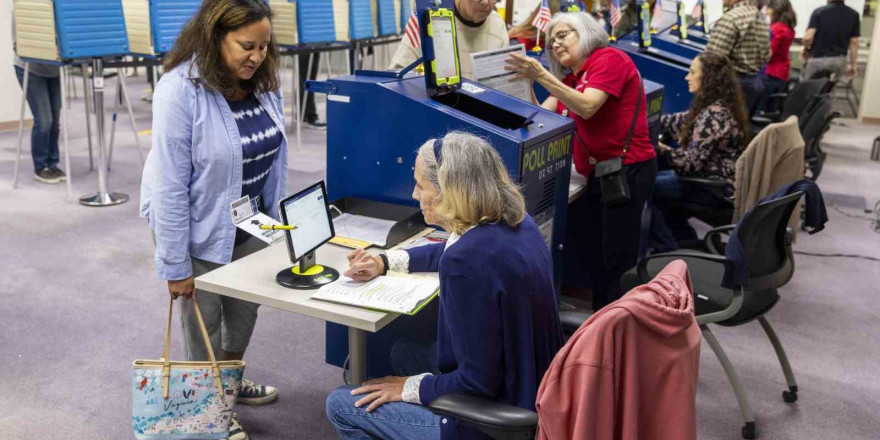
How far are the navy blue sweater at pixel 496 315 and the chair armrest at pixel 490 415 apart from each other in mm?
37

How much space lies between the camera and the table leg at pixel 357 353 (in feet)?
7.08

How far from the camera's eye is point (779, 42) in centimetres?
685

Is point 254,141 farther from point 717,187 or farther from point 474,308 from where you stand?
point 717,187

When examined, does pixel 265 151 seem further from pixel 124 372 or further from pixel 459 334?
pixel 124 372

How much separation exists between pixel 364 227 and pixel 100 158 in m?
3.15

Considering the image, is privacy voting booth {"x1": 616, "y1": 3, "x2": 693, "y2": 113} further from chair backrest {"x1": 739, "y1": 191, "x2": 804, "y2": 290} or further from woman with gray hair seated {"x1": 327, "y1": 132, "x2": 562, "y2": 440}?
woman with gray hair seated {"x1": 327, "y1": 132, "x2": 562, "y2": 440}

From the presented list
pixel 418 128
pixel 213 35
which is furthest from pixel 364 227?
pixel 213 35

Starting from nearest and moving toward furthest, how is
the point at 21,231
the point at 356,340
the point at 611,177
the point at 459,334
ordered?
the point at 459,334, the point at 356,340, the point at 611,177, the point at 21,231

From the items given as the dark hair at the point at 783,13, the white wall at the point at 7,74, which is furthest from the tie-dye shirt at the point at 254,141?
the dark hair at the point at 783,13

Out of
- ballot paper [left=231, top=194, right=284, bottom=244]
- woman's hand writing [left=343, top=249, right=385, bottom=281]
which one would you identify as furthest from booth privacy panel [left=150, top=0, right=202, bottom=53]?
woman's hand writing [left=343, top=249, right=385, bottom=281]

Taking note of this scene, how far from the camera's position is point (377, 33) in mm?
7688

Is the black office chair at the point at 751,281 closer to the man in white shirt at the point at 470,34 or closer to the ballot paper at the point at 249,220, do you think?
the man in white shirt at the point at 470,34

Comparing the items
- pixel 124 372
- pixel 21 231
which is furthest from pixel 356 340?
pixel 21 231

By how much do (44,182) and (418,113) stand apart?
4074 mm
